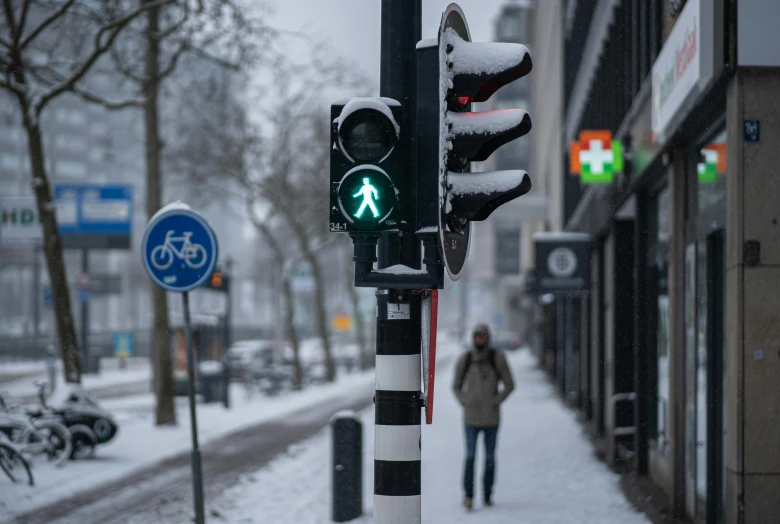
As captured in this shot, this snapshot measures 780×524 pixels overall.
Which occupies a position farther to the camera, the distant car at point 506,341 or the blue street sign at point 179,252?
the distant car at point 506,341

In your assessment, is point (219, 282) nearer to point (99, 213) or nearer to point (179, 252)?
point (99, 213)

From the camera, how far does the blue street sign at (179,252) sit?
801 cm

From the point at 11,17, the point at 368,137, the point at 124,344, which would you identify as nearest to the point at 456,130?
the point at 368,137

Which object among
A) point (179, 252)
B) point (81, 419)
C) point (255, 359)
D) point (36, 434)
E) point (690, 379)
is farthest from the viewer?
point (255, 359)

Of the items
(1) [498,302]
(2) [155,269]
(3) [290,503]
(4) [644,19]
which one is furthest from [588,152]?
(1) [498,302]

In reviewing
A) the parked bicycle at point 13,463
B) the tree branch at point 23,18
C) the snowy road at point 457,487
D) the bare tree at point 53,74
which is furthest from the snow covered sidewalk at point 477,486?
the tree branch at point 23,18

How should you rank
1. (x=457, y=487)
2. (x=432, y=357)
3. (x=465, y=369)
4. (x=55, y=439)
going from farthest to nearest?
(x=55, y=439) < (x=457, y=487) < (x=465, y=369) < (x=432, y=357)

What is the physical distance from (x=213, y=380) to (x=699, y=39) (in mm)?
19058

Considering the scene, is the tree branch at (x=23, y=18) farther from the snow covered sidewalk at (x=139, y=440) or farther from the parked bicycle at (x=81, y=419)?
the snow covered sidewalk at (x=139, y=440)

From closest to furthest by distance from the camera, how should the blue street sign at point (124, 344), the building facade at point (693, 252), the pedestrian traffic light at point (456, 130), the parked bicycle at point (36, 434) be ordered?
the pedestrian traffic light at point (456, 130), the building facade at point (693, 252), the parked bicycle at point (36, 434), the blue street sign at point (124, 344)

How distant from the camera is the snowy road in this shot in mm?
9383

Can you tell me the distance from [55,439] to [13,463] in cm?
171

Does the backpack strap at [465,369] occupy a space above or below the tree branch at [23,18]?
below

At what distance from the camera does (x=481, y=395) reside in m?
9.59
